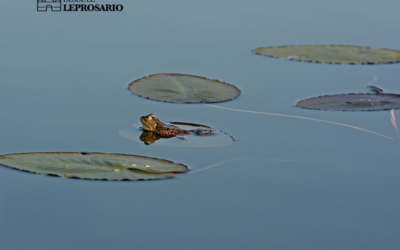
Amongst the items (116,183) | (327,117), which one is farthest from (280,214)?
(327,117)

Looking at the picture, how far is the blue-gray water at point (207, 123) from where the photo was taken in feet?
18.9

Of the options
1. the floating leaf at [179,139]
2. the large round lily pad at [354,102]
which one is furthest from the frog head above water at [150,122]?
the large round lily pad at [354,102]

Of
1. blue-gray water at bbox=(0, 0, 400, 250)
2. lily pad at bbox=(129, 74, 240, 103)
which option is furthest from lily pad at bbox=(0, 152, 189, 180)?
lily pad at bbox=(129, 74, 240, 103)

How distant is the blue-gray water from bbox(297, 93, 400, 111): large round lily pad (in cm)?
13

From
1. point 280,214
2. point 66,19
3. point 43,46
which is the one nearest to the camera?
point 280,214

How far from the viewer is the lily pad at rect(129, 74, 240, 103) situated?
9195 millimetres

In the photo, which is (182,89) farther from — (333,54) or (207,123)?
(333,54)

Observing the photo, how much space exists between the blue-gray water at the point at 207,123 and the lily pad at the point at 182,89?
0.66ft

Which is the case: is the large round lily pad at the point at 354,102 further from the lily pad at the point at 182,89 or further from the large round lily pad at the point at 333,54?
the large round lily pad at the point at 333,54

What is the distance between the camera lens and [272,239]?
5.58 meters

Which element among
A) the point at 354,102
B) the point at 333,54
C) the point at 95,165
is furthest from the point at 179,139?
the point at 333,54

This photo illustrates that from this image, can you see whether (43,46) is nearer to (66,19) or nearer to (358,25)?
(66,19)

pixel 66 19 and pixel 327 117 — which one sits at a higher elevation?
pixel 66 19

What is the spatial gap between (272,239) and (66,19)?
32.1 ft
